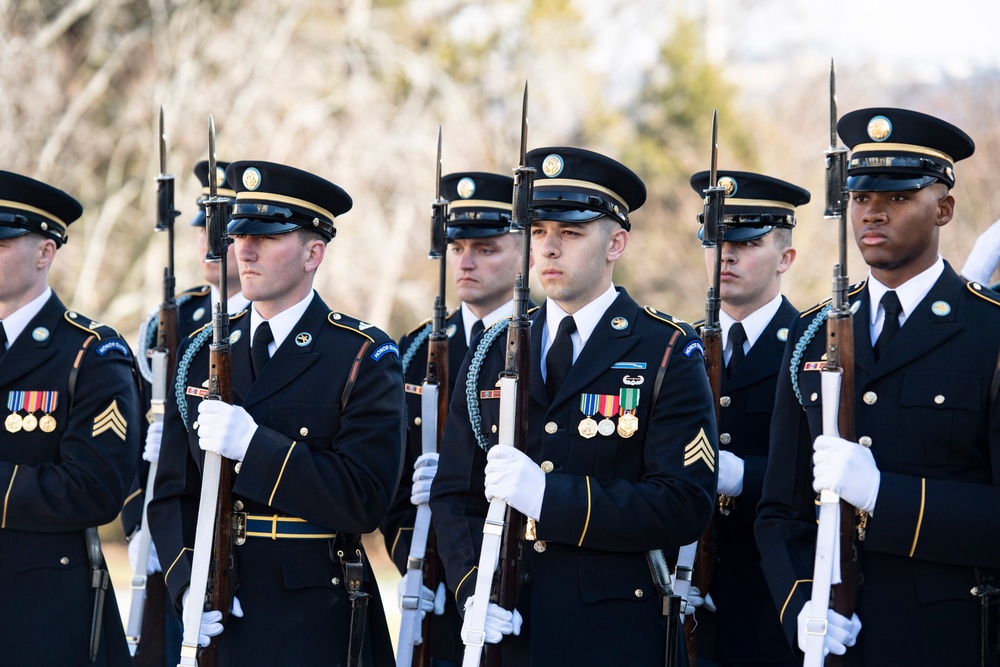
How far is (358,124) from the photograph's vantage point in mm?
17766

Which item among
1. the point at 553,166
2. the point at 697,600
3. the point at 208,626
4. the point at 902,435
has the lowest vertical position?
the point at 208,626

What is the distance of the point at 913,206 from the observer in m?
4.11

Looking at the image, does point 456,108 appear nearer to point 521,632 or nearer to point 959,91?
point 959,91

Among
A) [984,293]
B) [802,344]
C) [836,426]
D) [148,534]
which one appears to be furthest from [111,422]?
[984,293]

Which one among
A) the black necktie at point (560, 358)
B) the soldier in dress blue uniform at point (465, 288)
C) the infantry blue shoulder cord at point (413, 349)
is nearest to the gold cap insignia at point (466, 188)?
the soldier in dress blue uniform at point (465, 288)

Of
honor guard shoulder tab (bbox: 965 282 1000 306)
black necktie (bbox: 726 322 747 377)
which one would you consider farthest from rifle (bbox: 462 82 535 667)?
Answer: black necktie (bbox: 726 322 747 377)

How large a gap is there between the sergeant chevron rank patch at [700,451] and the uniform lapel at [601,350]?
388 millimetres

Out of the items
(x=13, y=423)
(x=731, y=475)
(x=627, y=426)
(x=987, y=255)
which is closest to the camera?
(x=627, y=426)

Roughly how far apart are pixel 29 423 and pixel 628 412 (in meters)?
2.37

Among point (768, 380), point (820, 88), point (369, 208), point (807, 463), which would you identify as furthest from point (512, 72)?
point (807, 463)

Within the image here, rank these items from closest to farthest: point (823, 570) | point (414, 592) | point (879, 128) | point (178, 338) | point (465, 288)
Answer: point (823, 570), point (879, 128), point (414, 592), point (465, 288), point (178, 338)

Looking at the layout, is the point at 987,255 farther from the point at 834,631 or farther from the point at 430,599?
the point at 430,599

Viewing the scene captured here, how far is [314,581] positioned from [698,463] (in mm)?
1477

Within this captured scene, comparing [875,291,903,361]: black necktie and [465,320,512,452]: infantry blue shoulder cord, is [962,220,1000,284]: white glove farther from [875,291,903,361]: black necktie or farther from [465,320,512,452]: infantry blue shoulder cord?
[465,320,512,452]: infantry blue shoulder cord
